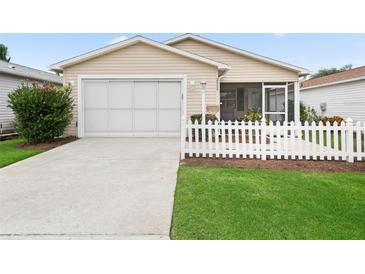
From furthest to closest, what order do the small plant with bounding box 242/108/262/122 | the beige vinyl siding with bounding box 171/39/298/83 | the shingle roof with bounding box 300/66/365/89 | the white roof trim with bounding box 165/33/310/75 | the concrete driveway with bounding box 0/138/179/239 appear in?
the shingle roof with bounding box 300/66/365/89
the beige vinyl siding with bounding box 171/39/298/83
the white roof trim with bounding box 165/33/310/75
the small plant with bounding box 242/108/262/122
the concrete driveway with bounding box 0/138/179/239

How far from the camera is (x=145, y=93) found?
13.0 m

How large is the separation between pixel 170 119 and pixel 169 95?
1010 mm

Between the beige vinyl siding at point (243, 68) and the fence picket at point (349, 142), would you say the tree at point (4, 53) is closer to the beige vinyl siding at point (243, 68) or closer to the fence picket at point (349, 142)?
the beige vinyl siding at point (243, 68)

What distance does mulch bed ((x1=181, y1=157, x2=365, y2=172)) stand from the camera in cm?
719

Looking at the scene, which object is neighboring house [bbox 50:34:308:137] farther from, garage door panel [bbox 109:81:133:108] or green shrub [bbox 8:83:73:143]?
green shrub [bbox 8:83:73:143]

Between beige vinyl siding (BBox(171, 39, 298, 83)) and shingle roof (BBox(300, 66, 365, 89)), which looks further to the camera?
shingle roof (BBox(300, 66, 365, 89))

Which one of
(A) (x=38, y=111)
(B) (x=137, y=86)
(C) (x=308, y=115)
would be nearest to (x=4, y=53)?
(A) (x=38, y=111)

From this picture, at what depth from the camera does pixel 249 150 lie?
8172 mm

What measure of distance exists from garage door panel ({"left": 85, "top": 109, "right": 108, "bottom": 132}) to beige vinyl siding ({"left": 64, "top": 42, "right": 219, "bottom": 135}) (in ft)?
2.11

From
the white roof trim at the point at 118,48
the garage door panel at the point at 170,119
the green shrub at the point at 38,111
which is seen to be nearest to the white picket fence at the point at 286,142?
the garage door panel at the point at 170,119

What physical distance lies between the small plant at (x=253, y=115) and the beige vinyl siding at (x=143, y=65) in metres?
2.89

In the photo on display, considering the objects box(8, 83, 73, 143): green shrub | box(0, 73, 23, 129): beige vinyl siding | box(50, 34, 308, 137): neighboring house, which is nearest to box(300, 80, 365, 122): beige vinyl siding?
box(50, 34, 308, 137): neighboring house

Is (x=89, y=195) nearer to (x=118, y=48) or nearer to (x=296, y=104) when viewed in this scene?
(x=118, y=48)

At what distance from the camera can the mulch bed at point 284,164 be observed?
719 centimetres
